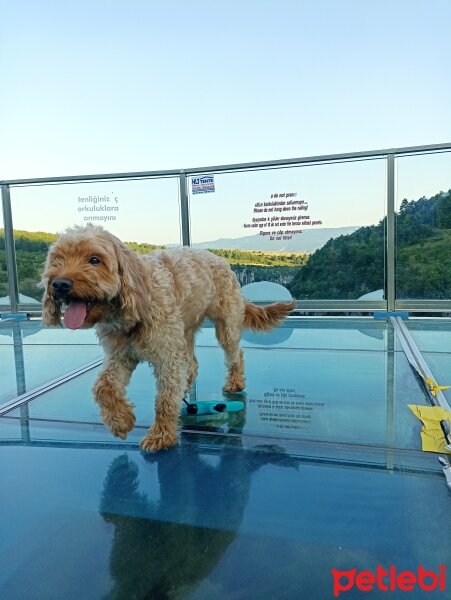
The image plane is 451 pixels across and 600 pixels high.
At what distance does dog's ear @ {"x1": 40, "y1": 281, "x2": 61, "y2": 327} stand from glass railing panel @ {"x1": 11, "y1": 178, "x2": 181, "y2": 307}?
14.3ft

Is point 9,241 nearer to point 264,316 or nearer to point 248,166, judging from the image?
point 248,166

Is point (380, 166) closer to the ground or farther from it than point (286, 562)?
farther from it

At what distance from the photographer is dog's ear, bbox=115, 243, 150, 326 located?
2398mm

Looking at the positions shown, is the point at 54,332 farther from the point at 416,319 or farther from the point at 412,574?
the point at 412,574

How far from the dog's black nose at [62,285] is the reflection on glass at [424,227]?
5.02m

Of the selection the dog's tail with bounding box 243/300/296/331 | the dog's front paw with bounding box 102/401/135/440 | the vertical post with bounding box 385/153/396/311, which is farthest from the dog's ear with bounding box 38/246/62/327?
the vertical post with bounding box 385/153/396/311

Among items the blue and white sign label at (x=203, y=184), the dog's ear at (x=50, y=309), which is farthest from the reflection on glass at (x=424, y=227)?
the dog's ear at (x=50, y=309)

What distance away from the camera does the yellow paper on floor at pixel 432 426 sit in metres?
2.28

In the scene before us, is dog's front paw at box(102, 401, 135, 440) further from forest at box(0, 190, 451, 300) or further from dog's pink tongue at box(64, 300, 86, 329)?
forest at box(0, 190, 451, 300)

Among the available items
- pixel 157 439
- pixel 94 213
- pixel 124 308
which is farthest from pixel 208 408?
pixel 94 213

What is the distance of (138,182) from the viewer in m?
7.04

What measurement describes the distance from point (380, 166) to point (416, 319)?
2.12m

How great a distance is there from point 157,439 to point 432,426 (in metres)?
1.52

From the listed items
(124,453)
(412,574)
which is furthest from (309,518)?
(124,453)
